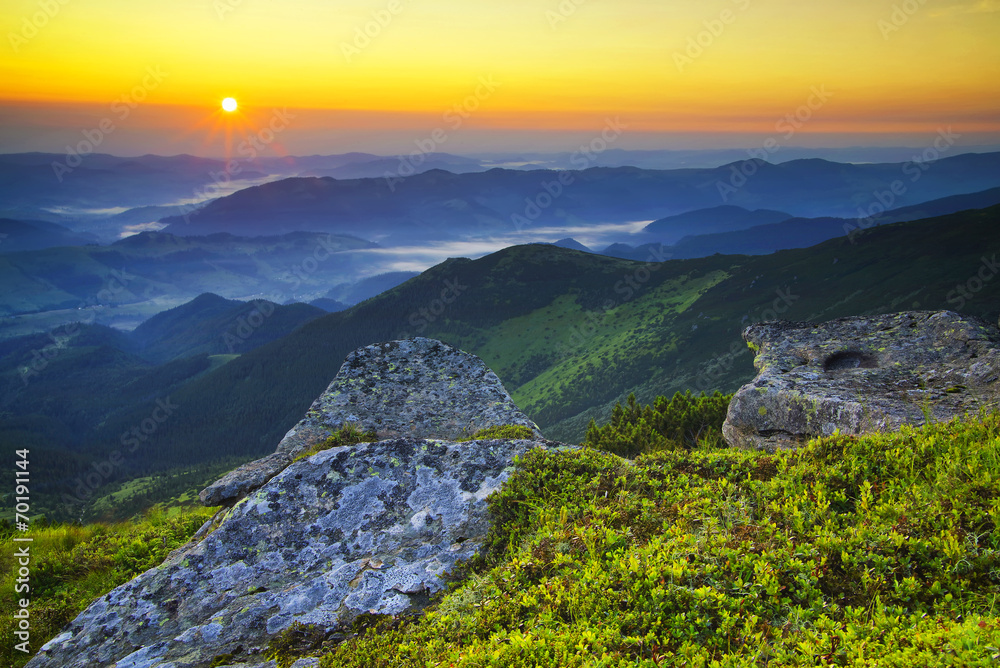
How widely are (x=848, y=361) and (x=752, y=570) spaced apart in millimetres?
12233

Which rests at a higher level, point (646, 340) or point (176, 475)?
point (646, 340)

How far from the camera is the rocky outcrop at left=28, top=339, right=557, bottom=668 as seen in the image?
7723 millimetres

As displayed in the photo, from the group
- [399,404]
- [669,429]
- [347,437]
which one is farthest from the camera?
[669,429]

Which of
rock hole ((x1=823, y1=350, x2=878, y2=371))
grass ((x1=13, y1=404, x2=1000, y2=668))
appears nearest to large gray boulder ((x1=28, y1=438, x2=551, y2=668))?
grass ((x1=13, y1=404, x2=1000, y2=668))

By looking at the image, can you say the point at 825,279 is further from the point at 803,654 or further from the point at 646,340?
the point at 803,654

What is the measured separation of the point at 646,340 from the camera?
197750 millimetres

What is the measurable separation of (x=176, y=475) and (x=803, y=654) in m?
235

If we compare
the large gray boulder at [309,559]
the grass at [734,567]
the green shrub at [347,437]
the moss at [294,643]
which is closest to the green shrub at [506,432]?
the green shrub at [347,437]

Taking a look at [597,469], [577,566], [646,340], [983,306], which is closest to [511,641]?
[577,566]

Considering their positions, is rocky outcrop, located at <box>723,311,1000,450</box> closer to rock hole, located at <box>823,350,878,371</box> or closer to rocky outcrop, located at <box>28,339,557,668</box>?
rock hole, located at <box>823,350,878,371</box>

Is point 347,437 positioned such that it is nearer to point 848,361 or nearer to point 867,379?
point 867,379

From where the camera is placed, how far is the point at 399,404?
56.7ft

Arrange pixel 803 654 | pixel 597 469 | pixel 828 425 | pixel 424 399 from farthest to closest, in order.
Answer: pixel 424 399
pixel 828 425
pixel 597 469
pixel 803 654

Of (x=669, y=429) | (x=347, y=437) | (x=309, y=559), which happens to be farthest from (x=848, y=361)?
(x=309, y=559)
